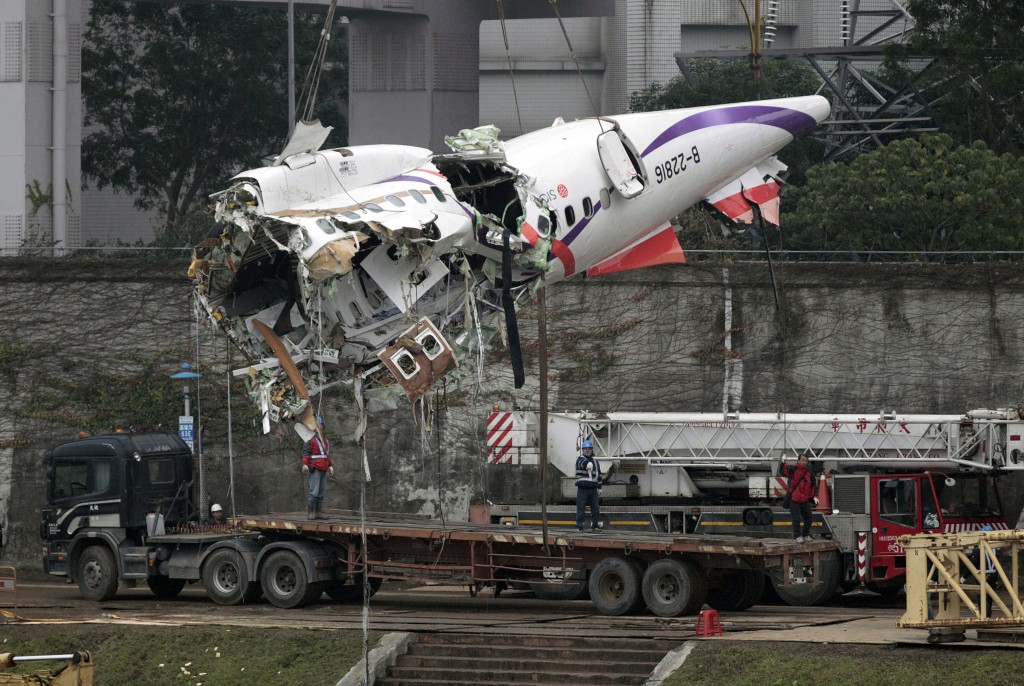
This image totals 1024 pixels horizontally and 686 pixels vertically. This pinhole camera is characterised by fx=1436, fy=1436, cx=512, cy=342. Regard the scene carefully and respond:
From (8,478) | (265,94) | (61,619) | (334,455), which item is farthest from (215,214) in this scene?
(265,94)

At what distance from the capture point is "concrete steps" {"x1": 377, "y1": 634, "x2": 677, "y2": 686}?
55.5ft

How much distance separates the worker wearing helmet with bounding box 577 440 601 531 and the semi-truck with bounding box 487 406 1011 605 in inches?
43.4

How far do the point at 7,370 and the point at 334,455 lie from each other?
7435mm

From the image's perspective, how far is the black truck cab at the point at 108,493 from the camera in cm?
2369

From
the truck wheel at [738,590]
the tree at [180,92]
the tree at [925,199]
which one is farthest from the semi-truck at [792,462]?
the tree at [180,92]

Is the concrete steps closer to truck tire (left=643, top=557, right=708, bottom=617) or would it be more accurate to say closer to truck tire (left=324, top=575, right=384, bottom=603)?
truck tire (left=643, top=557, right=708, bottom=617)

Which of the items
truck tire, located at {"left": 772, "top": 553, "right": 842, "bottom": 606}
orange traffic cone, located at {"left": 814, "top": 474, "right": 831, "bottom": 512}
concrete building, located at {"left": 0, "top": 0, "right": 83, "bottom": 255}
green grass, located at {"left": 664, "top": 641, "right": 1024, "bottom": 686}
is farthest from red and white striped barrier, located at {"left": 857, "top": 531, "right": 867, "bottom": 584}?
concrete building, located at {"left": 0, "top": 0, "right": 83, "bottom": 255}

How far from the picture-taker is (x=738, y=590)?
69.8 ft

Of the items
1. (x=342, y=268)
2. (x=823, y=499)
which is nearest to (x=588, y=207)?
(x=342, y=268)

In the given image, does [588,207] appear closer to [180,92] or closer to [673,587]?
[673,587]

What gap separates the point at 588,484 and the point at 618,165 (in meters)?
5.46

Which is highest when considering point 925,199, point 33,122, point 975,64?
point 975,64

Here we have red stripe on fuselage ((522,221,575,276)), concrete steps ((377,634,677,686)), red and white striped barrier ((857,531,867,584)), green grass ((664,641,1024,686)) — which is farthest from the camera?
red and white striped barrier ((857,531,867,584))

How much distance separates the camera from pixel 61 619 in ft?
68.2
